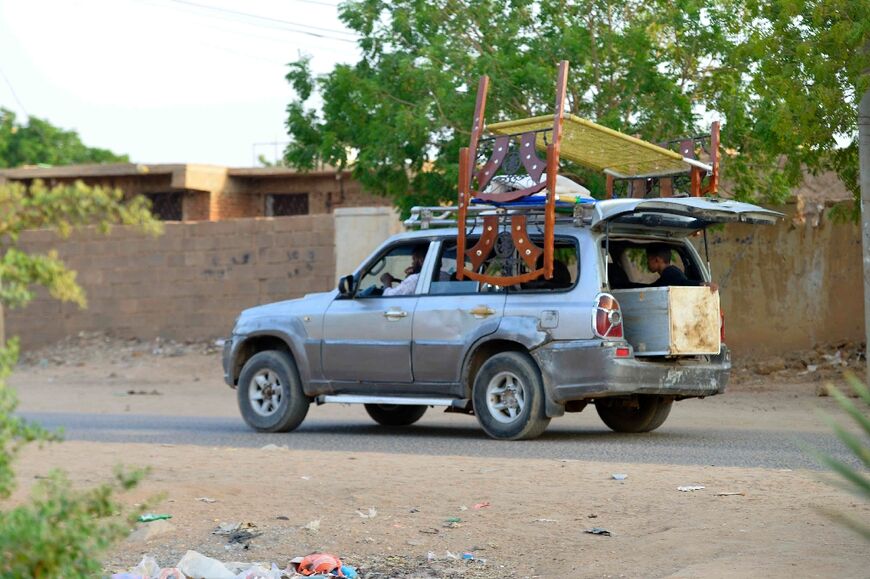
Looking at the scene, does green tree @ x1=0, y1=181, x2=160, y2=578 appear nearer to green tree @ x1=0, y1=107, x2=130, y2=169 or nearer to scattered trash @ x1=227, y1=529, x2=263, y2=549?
scattered trash @ x1=227, y1=529, x2=263, y2=549

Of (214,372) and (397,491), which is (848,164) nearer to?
(397,491)

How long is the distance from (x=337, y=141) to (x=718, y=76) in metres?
5.56

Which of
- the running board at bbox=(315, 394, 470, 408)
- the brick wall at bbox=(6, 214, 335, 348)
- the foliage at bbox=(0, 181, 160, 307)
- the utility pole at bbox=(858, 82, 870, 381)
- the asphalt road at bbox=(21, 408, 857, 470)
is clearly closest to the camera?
the foliage at bbox=(0, 181, 160, 307)

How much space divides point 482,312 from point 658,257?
69.2 inches

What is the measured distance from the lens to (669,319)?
11406 mm

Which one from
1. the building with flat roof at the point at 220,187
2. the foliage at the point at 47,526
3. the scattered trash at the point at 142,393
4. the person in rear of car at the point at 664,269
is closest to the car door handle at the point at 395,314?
the person in rear of car at the point at 664,269

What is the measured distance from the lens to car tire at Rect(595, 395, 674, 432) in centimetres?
1274

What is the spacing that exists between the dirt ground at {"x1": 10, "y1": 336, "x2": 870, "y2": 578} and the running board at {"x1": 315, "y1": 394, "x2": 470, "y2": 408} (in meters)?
1.08

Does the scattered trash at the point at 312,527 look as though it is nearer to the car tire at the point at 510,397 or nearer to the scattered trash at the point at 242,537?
the scattered trash at the point at 242,537

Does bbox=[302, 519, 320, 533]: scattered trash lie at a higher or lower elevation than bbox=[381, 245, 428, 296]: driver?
lower

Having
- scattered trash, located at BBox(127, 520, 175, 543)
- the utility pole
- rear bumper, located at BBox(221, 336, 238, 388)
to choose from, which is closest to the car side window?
the utility pole

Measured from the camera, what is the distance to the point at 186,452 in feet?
38.4

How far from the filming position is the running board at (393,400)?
12.2 metres

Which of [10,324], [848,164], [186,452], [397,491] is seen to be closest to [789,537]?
[397,491]
